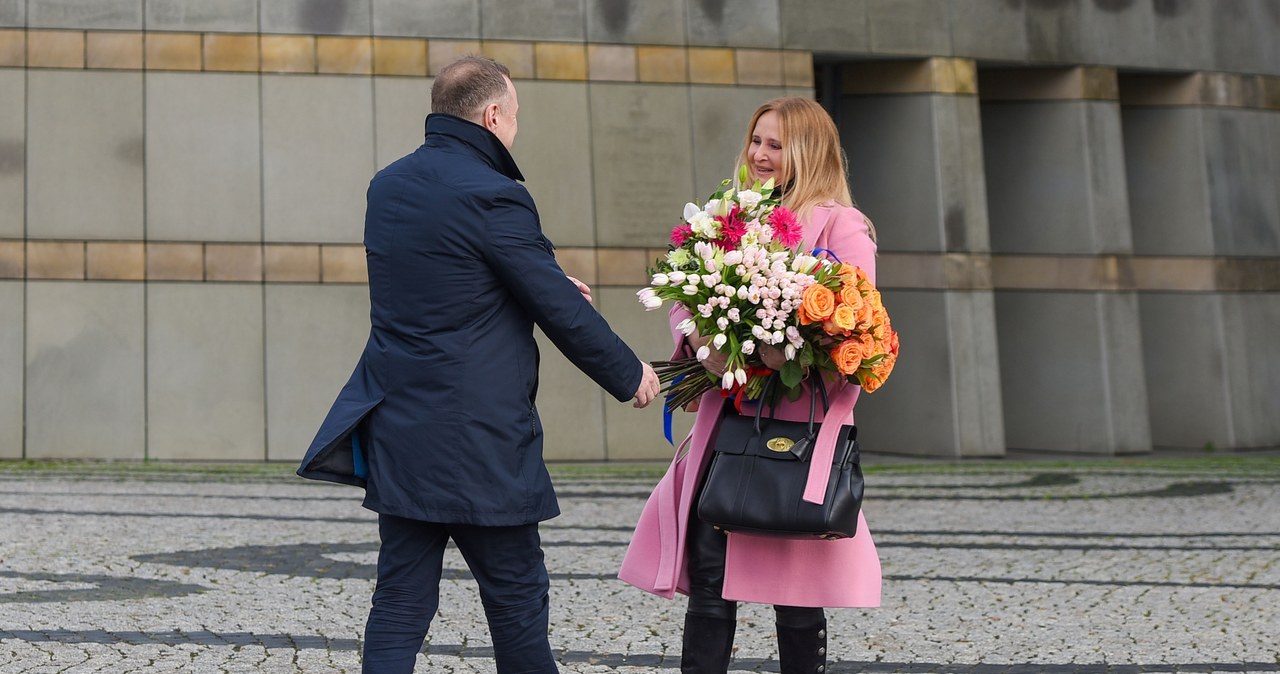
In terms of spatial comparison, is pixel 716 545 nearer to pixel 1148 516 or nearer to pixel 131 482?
pixel 1148 516

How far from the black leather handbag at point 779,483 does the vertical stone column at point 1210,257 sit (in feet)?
57.5

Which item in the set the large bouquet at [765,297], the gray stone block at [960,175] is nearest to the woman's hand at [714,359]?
the large bouquet at [765,297]

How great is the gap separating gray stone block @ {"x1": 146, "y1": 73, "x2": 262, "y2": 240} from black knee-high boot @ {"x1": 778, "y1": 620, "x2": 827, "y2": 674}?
1334 centimetres

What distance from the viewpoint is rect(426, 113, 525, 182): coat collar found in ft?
12.5

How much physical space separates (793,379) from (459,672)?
1.91 m

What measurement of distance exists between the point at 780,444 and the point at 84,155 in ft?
45.9

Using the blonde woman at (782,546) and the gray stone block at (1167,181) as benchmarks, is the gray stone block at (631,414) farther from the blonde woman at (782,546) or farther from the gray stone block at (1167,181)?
the blonde woman at (782,546)

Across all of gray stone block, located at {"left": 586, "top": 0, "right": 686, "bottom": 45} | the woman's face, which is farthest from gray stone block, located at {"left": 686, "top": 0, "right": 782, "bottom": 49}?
the woman's face

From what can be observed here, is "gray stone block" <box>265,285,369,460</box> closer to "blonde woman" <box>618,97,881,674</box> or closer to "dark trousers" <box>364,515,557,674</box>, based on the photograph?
"blonde woman" <box>618,97,881,674</box>

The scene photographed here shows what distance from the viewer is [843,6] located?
1831 centimetres

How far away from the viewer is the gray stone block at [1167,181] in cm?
2038

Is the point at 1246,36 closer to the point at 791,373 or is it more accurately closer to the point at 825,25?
the point at 825,25

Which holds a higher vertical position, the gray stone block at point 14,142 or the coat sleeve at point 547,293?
the gray stone block at point 14,142

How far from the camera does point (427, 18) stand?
56.1 ft
